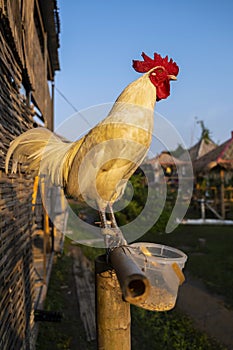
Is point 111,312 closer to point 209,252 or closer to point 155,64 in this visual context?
point 155,64

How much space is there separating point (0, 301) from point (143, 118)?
1.97 metres

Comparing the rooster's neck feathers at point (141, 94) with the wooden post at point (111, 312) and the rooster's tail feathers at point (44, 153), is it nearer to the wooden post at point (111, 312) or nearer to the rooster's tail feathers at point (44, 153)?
the rooster's tail feathers at point (44, 153)

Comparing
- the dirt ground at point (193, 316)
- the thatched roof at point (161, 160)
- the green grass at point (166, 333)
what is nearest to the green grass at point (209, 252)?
the dirt ground at point (193, 316)

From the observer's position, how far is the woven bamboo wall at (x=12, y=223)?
266cm

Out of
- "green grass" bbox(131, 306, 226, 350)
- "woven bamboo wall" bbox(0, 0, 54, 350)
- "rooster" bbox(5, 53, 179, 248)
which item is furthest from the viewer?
"green grass" bbox(131, 306, 226, 350)

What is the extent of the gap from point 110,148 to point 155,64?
3.58 ft

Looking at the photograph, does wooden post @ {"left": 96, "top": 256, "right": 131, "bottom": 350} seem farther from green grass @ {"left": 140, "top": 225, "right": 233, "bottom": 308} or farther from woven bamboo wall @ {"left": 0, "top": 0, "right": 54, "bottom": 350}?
green grass @ {"left": 140, "top": 225, "right": 233, "bottom": 308}

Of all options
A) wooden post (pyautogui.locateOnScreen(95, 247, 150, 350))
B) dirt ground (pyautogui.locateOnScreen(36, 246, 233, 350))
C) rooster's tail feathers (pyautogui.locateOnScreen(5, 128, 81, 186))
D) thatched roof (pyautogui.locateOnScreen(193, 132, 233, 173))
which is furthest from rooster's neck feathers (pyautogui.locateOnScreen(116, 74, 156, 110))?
thatched roof (pyautogui.locateOnScreen(193, 132, 233, 173))

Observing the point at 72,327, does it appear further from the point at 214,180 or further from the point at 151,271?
the point at 214,180

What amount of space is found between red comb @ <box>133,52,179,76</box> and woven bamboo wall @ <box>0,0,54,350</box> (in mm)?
1307

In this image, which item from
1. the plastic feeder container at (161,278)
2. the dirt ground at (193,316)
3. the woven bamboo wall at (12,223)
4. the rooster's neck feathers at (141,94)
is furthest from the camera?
the dirt ground at (193,316)

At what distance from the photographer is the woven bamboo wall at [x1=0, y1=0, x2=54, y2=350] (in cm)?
266

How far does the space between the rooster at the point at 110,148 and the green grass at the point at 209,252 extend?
4.22 metres

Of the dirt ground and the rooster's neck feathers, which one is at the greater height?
the rooster's neck feathers
